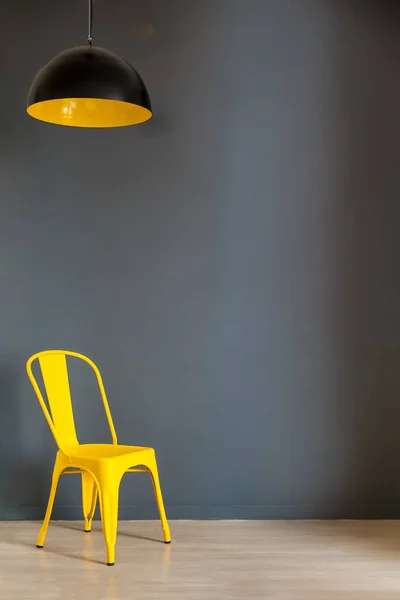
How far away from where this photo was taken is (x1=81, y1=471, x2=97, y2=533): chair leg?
426 centimetres

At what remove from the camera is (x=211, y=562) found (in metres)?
3.68

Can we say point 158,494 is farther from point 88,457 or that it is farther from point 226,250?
point 226,250

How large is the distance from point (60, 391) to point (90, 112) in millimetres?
1410

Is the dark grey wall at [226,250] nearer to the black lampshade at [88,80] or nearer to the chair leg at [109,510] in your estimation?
the chair leg at [109,510]

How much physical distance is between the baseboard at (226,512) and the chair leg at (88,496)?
19 centimetres

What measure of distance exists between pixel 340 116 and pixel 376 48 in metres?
0.43

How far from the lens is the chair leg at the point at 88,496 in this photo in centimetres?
426

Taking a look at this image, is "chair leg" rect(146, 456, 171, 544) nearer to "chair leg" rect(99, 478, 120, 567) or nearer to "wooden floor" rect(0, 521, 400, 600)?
"wooden floor" rect(0, 521, 400, 600)

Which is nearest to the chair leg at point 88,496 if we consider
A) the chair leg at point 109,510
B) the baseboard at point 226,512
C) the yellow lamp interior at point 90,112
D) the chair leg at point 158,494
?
the baseboard at point 226,512

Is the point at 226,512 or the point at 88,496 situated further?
the point at 226,512

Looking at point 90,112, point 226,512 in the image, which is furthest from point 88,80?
point 226,512

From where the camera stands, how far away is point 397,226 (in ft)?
15.0

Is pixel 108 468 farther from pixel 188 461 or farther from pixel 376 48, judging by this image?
pixel 376 48

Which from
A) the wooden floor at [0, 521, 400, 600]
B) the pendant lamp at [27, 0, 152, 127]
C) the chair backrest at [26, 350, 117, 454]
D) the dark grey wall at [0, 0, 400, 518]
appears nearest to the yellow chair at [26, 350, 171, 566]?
the chair backrest at [26, 350, 117, 454]
